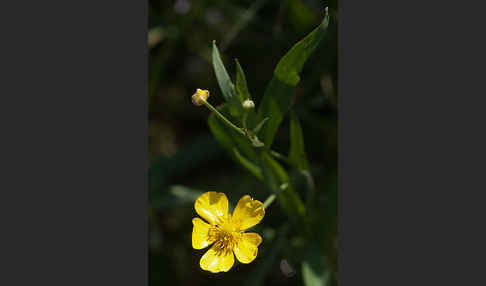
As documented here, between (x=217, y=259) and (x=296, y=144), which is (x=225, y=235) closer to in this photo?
(x=217, y=259)

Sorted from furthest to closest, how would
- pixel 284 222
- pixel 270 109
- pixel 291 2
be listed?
1. pixel 284 222
2. pixel 291 2
3. pixel 270 109

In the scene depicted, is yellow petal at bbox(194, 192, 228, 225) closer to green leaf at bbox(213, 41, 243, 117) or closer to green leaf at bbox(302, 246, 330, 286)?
green leaf at bbox(213, 41, 243, 117)

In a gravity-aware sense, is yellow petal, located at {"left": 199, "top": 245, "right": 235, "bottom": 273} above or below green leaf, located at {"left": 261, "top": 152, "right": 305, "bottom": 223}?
below

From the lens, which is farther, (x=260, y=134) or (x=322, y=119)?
(x=322, y=119)

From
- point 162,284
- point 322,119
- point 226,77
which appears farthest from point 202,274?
point 226,77

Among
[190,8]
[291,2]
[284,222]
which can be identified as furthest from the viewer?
[190,8]

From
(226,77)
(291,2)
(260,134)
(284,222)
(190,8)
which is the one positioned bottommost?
(284,222)

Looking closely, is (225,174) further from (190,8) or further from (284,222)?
(190,8)

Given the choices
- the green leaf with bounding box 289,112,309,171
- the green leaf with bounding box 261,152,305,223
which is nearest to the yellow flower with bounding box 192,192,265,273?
the green leaf with bounding box 261,152,305,223

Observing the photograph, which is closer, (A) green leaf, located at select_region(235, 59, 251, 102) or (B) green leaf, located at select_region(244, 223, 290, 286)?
(A) green leaf, located at select_region(235, 59, 251, 102)
